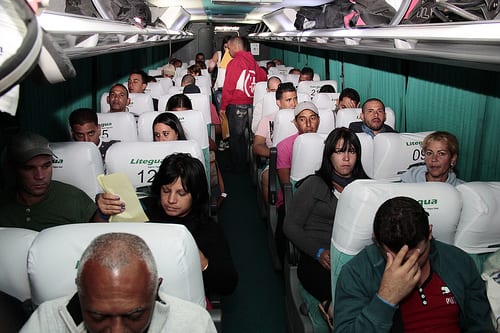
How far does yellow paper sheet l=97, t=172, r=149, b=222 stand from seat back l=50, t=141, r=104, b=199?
71 centimetres

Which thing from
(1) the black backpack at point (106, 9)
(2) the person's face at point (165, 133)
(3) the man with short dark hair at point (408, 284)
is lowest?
(3) the man with short dark hair at point (408, 284)

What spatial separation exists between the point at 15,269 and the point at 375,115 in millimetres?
3608

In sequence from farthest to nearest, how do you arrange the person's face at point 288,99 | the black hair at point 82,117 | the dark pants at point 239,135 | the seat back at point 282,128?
the dark pants at point 239,135
the person's face at point 288,99
the seat back at point 282,128
the black hair at point 82,117

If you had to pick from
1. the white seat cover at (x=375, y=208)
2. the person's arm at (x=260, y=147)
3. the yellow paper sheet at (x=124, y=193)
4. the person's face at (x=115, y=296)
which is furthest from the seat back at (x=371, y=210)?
the person's arm at (x=260, y=147)

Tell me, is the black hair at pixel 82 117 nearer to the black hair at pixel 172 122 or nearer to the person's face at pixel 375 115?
the black hair at pixel 172 122

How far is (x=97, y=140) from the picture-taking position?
4.04 meters

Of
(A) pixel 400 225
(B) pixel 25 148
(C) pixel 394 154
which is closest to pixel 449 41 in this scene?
(C) pixel 394 154

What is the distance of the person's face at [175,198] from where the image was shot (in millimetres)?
2658

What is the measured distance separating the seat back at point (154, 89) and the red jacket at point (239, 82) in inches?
41.0

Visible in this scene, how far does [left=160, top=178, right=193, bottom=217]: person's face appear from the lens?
2.66 metres

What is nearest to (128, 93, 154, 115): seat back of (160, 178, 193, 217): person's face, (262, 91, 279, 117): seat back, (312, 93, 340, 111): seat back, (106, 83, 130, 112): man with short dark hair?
(106, 83, 130, 112): man with short dark hair

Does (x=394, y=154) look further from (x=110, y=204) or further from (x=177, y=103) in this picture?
(x=177, y=103)

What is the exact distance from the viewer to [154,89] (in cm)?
761

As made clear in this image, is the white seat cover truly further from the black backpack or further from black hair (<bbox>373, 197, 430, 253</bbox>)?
the black backpack
